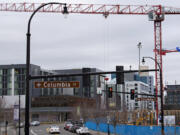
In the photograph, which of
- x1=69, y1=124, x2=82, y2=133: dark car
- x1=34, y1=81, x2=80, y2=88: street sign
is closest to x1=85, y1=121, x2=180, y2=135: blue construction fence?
x1=69, y1=124, x2=82, y2=133: dark car

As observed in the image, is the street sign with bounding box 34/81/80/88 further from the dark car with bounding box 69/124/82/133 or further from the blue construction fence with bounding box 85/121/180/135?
the dark car with bounding box 69/124/82/133

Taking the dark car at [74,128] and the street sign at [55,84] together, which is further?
the dark car at [74,128]

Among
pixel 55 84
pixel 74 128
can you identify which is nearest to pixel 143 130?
pixel 74 128

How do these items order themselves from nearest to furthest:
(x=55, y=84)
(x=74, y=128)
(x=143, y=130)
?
1. (x=55, y=84)
2. (x=143, y=130)
3. (x=74, y=128)

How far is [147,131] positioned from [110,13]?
57.9 m

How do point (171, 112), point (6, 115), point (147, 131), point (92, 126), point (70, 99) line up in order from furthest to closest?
point (70, 99)
point (171, 112)
point (6, 115)
point (92, 126)
point (147, 131)

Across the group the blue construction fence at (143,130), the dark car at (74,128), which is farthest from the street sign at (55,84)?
the dark car at (74,128)

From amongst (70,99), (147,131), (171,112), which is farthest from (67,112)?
(147,131)

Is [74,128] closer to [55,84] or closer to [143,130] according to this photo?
[143,130]

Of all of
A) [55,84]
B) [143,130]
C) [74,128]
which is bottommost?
[74,128]

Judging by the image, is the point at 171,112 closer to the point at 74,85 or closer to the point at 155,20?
the point at 155,20

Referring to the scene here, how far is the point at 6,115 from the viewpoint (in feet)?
292

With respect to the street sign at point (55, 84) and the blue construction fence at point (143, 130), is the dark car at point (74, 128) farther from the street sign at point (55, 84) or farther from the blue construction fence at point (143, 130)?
the street sign at point (55, 84)

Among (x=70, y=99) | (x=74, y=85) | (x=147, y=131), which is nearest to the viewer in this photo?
(x=74, y=85)
